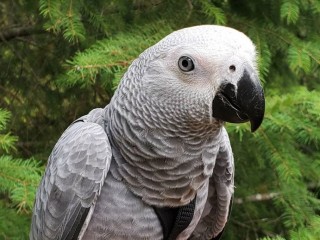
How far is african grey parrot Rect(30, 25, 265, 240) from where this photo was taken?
1564mm

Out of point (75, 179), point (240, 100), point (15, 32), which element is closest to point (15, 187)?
point (75, 179)

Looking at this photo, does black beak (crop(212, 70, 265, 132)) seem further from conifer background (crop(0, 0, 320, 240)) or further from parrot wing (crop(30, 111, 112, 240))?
conifer background (crop(0, 0, 320, 240))

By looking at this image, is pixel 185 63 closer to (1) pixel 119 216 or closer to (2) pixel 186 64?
(2) pixel 186 64

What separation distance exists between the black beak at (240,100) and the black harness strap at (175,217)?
17.9 inches

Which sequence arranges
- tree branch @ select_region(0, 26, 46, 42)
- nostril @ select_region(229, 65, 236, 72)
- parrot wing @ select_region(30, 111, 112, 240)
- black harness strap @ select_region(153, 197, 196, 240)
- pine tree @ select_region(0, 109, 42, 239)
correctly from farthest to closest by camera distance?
tree branch @ select_region(0, 26, 46, 42) → pine tree @ select_region(0, 109, 42, 239) → black harness strap @ select_region(153, 197, 196, 240) → parrot wing @ select_region(30, 111, 112, 240) → nostril @ select_region(229, 65, 236, 72)

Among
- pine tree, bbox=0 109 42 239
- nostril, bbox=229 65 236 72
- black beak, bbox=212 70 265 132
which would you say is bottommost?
pine tree, bbox=0 109 42 239

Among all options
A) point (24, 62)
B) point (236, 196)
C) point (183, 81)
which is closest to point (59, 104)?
point (24, 62)

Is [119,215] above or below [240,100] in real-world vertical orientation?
below

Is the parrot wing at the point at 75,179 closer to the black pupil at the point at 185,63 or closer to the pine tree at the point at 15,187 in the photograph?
the pine tree at the point at 15,187

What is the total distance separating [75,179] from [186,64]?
1.96 feet

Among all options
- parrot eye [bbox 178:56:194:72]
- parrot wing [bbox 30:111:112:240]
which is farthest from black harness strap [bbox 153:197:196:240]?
parrot eye [bbox 178:56:194:72]

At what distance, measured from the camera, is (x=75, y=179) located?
1.78 m

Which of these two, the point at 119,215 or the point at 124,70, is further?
the point at 124,70

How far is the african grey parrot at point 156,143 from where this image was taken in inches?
61.6
